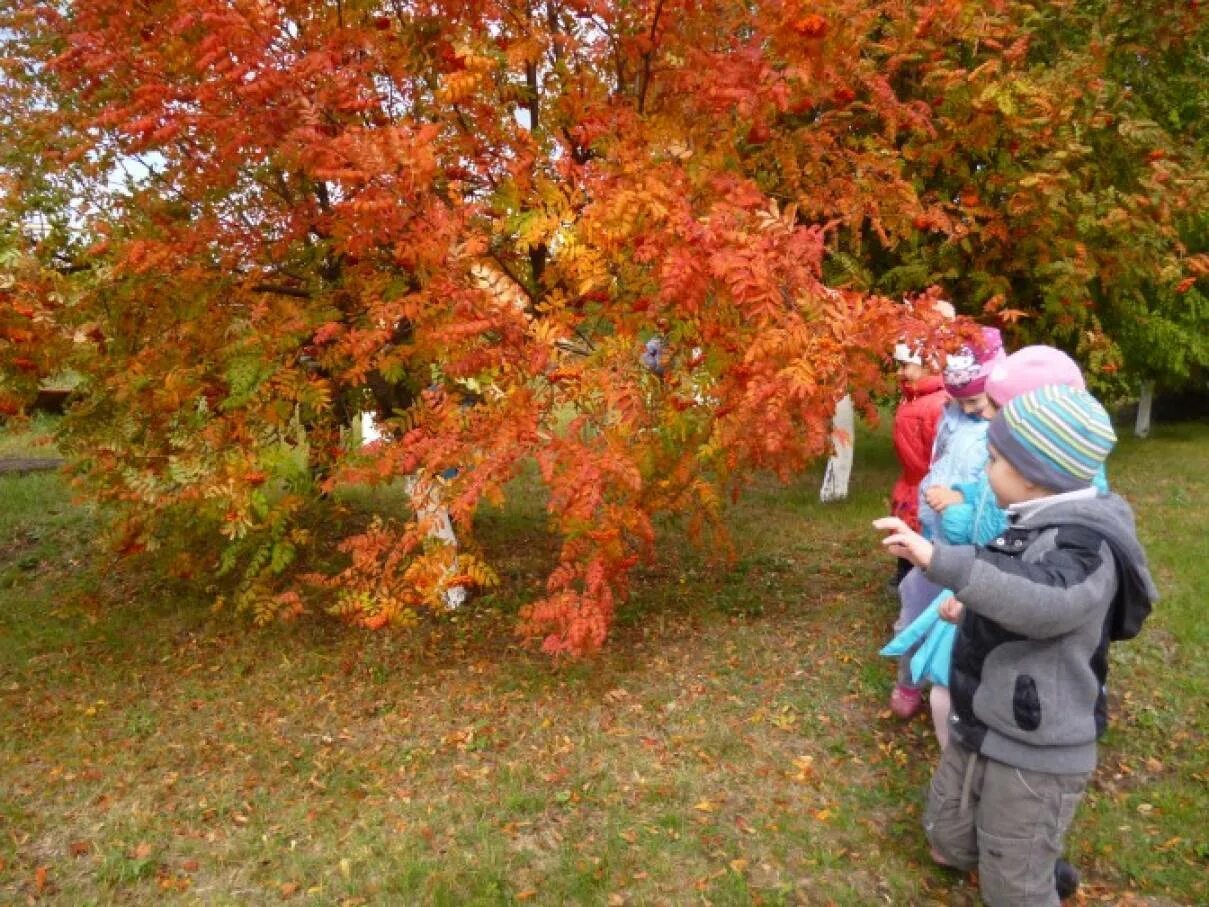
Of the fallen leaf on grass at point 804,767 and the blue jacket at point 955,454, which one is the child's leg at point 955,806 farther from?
the blue jacket at point 955,454

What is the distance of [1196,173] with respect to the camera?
18.4 ft

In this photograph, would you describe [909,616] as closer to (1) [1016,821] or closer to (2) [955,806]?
(2) [955,806]

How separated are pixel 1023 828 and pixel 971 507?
1124 mm

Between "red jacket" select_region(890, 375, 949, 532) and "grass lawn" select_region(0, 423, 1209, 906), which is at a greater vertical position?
"red jacket" select_region(890, 375, 949, 532)

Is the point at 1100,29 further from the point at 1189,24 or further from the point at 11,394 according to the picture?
the point at 11,394

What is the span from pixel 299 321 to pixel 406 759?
201 centimetres

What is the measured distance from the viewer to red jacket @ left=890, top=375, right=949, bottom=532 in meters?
4.60

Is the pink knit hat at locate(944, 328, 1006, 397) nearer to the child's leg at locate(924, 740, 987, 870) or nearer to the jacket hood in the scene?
the jacket hood

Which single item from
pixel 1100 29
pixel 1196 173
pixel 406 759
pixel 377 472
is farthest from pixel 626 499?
pixel 1100 29

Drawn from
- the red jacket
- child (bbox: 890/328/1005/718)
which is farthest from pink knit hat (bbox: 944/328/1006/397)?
the red jacket

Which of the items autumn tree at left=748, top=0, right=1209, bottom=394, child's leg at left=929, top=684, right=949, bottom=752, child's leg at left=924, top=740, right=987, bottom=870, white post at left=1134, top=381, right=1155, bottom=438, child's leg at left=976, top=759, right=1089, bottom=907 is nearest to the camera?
child's leg at left=976, top=759, right=1089, bottom=907

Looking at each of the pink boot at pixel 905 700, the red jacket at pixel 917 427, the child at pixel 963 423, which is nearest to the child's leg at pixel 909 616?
the pink boot at pixel 905 700

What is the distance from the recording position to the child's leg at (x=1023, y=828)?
8.64 ft

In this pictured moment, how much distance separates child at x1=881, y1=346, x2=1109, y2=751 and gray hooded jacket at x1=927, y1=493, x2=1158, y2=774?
459 millimetres
